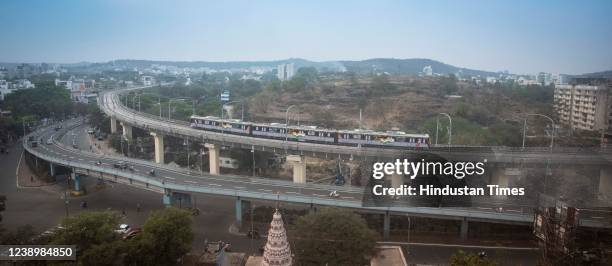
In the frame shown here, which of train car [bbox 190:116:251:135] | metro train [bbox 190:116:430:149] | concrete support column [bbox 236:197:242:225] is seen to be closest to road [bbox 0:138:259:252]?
concrete support column [bbox 236:197:242:225]

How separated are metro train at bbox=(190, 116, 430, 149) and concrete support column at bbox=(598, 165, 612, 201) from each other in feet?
26.0

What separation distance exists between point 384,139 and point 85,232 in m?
16.7

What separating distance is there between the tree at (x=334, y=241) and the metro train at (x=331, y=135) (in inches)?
414

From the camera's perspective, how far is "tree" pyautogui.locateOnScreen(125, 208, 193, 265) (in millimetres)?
13258

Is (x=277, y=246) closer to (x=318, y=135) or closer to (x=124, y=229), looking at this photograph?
(x=124, y=229)

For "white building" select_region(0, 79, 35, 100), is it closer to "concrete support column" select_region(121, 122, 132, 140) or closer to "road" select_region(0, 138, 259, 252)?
"concrete support column" select_region(121, 122, 132, 140)

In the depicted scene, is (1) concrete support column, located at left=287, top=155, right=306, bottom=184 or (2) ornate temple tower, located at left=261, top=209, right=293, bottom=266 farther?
(1) concrete support column, located at left=287, top=155, right=306, bottom=184

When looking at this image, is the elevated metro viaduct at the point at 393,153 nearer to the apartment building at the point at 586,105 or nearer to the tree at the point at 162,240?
the apartment building at the point at 586,105

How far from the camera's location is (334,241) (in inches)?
554

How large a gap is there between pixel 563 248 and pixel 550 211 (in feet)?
→ 4.11

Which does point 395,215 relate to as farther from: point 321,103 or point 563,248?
point 321,103

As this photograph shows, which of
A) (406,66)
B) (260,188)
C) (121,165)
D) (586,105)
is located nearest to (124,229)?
(260,188)

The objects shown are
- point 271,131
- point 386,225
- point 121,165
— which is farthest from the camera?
point 271,131

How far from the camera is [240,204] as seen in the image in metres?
20.5
